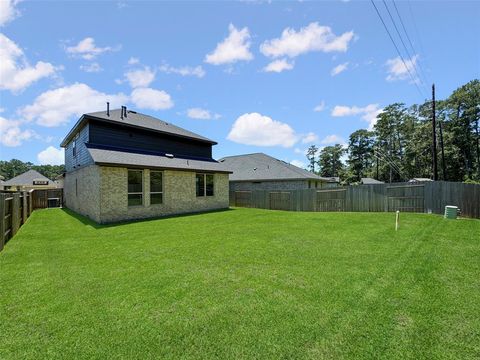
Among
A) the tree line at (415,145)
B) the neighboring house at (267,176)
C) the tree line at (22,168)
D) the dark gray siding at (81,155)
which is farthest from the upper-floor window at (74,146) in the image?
the tree line at (22,168)

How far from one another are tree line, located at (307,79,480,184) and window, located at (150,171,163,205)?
31.9 meters

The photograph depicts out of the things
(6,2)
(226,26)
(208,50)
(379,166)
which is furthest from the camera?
(379,166)

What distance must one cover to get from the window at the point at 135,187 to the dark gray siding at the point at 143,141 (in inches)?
127

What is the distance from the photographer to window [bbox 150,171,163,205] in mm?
14227

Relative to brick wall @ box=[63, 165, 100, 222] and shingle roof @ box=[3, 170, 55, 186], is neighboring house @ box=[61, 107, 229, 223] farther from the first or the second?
shingle roof @ box=[3, 170, 55, 186]

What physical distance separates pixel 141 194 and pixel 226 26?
969 centimetres

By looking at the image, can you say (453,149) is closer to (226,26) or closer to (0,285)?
(226,26)

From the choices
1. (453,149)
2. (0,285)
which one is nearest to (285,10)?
(0,285)

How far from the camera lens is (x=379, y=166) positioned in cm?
5262

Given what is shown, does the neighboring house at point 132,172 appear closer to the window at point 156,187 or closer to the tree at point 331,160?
the window at point 156,187

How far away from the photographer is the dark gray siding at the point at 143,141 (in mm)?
14734

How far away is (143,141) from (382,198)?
1597 centimetres

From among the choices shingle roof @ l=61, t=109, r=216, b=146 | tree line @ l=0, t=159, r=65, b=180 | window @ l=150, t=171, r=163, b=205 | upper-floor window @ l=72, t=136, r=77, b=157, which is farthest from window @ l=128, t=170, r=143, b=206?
tree line @ l=0, t=159, r=65, b=180

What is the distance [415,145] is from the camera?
146 feet
